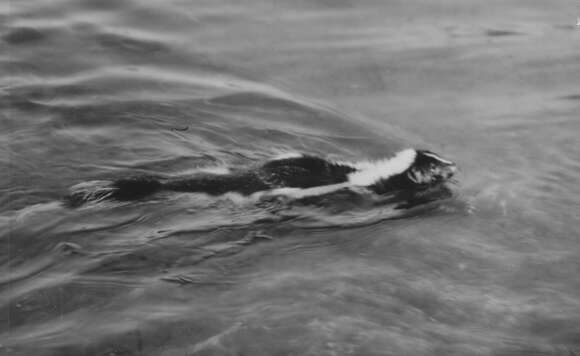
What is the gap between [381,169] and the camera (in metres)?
7.32

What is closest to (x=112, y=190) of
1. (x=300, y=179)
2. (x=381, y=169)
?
(x=300, y=179)

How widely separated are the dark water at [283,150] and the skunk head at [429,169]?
0.58ft

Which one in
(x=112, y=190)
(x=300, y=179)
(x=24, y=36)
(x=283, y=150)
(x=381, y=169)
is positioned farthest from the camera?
(x=24, y=36)

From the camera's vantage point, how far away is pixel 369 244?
6.17m

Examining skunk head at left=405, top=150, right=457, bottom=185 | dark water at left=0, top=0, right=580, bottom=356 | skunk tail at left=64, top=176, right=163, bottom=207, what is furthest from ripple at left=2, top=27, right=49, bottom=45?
skunk head at left=405, top=150, right=457, bottom=185

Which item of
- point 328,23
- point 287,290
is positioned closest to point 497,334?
point 287,290

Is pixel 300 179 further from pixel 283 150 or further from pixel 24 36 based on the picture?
pixel 24 36

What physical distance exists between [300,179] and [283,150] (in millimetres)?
788

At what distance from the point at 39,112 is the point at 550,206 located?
4.32 metres

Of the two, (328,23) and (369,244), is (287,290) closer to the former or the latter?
(369,244)

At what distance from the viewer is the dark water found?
200 inches

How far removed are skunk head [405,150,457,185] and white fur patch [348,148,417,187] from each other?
5 centimetres

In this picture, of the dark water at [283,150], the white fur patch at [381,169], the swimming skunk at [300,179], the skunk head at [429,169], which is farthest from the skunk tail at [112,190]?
the skunk head at [429,169]

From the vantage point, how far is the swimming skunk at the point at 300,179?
6609mm
